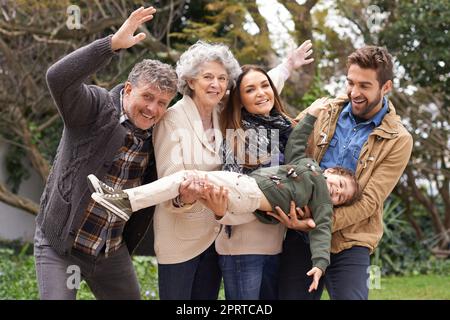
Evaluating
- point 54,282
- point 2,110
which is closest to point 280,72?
point 54,282

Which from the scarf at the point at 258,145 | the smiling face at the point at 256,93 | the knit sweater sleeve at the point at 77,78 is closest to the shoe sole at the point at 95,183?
the knit sweater sleeve at the point at 77,78

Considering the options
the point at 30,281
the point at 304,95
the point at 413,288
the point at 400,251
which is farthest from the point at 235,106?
the point at 400,251

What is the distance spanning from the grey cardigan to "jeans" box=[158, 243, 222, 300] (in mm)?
560

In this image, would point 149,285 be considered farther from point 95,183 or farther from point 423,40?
point 423,40

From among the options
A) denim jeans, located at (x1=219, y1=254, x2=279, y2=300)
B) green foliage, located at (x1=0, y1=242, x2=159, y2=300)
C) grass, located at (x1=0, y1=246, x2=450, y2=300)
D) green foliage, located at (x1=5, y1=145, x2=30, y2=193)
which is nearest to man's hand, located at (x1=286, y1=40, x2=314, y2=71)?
denim jeans, located at (x1=219, y1=254, x2=279, y2=300)

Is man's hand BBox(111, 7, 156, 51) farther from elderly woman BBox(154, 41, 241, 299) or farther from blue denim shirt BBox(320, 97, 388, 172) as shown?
blue denim shirt BBox(320, 97, 388, 172)

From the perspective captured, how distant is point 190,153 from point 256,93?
0.49 m

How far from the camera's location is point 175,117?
385cm

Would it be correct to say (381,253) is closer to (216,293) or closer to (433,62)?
(433,62)

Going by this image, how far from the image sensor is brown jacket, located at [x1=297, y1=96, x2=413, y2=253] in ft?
12.1

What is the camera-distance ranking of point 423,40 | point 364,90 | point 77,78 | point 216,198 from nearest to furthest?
point 77,78, point 216,198, point 364,90, point 423,40

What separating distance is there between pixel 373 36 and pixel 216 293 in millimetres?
6003

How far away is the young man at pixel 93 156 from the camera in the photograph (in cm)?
358

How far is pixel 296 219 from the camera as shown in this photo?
3648 mm
